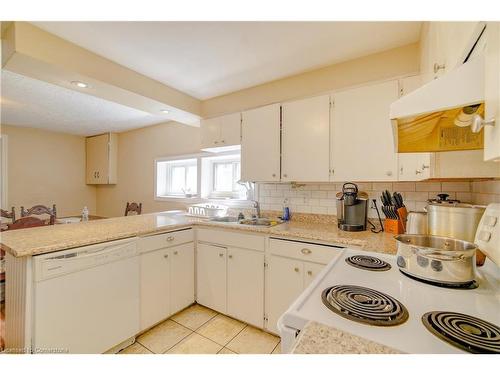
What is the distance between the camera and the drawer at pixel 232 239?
6.35 feet

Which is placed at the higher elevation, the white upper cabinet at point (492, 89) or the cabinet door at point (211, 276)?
the white upper cabinet at point (492, 89)

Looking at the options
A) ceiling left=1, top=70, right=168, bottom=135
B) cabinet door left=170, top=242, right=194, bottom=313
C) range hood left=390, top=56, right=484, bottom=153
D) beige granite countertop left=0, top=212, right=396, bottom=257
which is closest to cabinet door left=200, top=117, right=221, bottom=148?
ceiling left=1, top=70, right=168, bottom=135

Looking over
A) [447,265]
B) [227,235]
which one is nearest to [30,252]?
[227,235]

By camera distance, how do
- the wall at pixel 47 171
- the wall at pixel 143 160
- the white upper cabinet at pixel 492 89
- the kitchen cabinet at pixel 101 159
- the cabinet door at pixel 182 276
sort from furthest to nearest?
the kitchen cabinet at pixel 101 159 → the wall at pixel 47 171 → the wall at pixel 143 160 → the cabinet door at pixel 182 276 → the white upper cabinet at pixel 492 89

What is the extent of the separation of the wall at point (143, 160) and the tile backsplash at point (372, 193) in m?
1.44

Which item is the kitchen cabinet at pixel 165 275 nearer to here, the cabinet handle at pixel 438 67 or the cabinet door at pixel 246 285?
the cabinet door at pixel 246 285

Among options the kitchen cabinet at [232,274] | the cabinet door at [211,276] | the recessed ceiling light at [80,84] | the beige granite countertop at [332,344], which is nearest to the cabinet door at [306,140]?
the kitchen cabinet at [232,274]

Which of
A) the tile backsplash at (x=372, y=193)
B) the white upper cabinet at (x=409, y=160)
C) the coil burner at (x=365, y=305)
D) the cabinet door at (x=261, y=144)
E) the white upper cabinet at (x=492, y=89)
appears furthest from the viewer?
the cabinet door at (x=261, y=144)

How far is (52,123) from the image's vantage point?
12.5 feet

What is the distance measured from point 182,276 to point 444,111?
2212 millimetres

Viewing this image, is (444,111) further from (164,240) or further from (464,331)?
(164,240)

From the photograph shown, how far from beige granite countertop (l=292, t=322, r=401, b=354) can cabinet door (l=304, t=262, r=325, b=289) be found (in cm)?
114

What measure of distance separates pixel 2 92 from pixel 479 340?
13.6 ft

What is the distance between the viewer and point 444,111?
89cm
